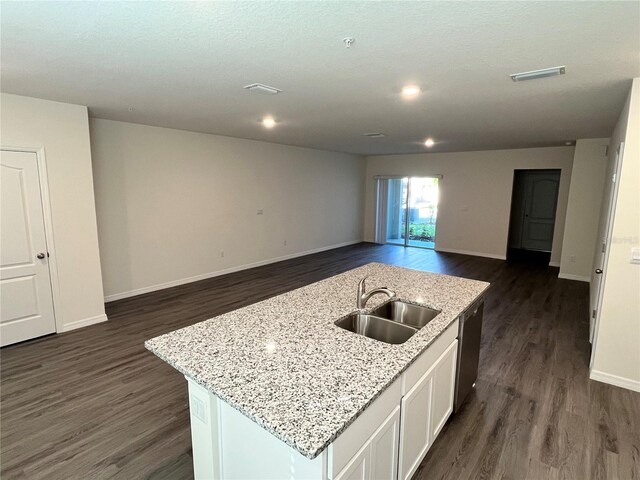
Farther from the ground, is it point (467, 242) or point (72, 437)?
point (467, 242)

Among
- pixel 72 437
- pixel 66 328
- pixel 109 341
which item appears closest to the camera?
pixel 72 437

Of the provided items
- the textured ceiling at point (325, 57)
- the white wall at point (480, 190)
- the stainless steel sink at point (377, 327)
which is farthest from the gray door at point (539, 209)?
the stainless steel sink at point (377, 327)

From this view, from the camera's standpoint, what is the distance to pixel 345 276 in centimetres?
301

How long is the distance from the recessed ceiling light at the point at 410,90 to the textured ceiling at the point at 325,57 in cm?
7

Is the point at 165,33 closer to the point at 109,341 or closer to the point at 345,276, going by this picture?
the point at 345,276

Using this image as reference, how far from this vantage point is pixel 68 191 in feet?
12.3

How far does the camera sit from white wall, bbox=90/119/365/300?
4.74 metres

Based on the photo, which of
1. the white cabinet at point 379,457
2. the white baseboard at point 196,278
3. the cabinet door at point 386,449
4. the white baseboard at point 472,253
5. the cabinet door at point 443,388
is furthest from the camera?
the white baseboard at point 472,253

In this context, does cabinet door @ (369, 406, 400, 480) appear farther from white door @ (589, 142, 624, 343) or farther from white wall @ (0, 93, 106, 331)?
white wall @ (0, 93, 106, 331)

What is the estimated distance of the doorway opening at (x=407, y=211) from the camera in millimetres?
9039

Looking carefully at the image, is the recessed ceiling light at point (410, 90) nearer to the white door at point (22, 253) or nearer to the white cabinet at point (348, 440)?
the white cabinet at point (348, 440)

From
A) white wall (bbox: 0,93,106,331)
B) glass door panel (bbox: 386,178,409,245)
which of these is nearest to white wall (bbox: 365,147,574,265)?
glass door panel (bbox: 386,178,409,245)

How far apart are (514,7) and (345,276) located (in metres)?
2.12

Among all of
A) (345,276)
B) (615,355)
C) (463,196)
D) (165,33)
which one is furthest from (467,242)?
(165,33)
